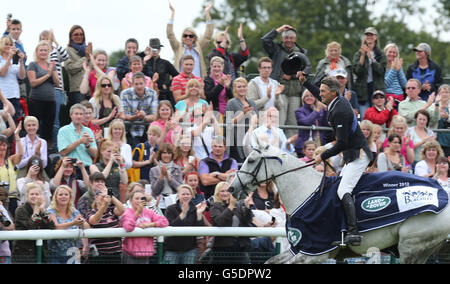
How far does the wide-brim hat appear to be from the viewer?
12312 mm

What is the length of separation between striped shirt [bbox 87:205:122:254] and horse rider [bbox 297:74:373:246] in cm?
288

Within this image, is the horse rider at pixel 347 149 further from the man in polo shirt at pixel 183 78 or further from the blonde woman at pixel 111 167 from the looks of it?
the man in polo shirt at pixel 183 78

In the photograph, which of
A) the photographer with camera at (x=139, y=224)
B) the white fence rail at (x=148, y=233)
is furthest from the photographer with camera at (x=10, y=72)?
the white fence rail at (x=148, y=233)

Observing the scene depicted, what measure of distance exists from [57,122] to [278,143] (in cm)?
371

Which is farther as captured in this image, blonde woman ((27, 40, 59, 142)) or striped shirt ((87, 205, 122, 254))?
blonde woman ((27, 40, 59, 142))

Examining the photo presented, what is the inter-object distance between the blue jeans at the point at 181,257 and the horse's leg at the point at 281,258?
1225mm

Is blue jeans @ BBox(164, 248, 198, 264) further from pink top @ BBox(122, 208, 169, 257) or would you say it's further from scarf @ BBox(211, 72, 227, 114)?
scarf @ BBox(211, 72, 227, 114)

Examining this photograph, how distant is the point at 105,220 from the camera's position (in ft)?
41.1

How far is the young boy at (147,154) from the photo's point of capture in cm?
1455

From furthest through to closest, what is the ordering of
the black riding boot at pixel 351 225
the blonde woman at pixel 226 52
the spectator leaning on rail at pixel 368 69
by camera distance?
the spectator leaning on rail at pixel 368 69
the blonde woman at pixel 226 52
the black riding boot at pixel 351 225

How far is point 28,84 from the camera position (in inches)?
627

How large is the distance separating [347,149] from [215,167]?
313 cm

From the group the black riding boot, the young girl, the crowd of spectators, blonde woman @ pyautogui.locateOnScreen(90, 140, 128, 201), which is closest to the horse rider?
the black riding boot
